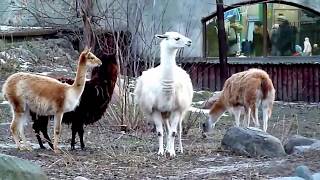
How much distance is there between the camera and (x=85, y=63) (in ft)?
35.3

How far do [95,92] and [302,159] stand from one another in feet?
11.4

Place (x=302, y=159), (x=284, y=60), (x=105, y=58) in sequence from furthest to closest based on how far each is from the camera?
(x=284, y=60) → (x=105, y=58) → (x=302, y=159)

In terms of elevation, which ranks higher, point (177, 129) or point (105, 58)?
point (105, 58)

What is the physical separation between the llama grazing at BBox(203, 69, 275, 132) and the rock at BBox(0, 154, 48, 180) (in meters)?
6.98

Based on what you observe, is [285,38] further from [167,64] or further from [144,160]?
[144,160]

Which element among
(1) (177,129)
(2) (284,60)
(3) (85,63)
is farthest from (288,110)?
(3) (85,63)

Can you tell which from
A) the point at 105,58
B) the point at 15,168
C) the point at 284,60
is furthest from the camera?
the point at 284,60

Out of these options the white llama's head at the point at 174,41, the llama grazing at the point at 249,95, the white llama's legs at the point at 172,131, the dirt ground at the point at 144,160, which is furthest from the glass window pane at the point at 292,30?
the white llama's legs at the point at 172,131

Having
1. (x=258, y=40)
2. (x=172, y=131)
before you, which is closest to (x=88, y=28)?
(x=172, y=131)

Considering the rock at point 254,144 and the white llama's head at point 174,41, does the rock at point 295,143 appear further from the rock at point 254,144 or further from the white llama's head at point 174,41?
the white llama's head at point 174,41

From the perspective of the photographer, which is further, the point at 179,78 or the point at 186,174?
the point at 179,78

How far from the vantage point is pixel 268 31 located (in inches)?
1010

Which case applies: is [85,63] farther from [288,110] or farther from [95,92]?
[288,110]

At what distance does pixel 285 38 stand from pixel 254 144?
604 inches
